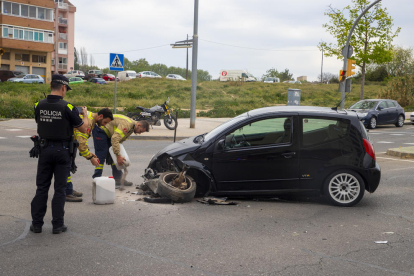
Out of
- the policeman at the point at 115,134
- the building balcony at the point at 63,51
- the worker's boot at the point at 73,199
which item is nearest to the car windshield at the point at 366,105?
the policeman at the point at 115,134

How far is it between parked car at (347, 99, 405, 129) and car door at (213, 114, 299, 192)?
17.4 meters

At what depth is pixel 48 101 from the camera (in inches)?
200

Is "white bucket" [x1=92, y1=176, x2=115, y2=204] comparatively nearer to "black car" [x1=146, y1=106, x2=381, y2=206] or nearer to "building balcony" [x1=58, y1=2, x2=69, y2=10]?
"black car" [x1=146, y1=106, x2=381, y2=206]

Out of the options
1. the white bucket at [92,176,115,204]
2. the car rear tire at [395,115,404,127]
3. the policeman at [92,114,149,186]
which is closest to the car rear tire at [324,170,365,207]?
the policeman at [92,114,149,186]

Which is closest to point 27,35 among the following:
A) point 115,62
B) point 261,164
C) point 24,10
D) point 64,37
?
point 24,10

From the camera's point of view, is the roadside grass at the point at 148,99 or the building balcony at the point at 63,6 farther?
the building balcony at the point at 63,6

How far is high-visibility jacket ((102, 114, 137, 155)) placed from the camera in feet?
23.7

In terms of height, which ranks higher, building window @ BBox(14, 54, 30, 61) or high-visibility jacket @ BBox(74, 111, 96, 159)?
building window @ BBox(14, 54, 30, 61)

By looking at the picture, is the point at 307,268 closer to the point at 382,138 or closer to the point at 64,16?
the point at 382,138

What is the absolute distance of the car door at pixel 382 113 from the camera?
77.7 ft

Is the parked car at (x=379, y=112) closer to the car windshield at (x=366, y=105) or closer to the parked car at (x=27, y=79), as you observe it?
the car windshield at (x=366, y=105)

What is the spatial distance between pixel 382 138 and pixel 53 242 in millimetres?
16613

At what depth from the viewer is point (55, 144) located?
5098 mm

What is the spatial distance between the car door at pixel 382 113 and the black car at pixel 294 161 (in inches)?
709
